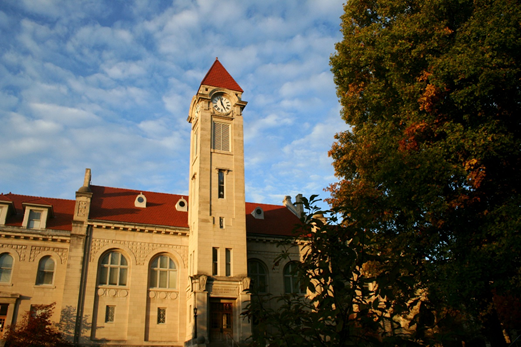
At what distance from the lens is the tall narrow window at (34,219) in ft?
92.9

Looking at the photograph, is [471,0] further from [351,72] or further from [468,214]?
[468,214]

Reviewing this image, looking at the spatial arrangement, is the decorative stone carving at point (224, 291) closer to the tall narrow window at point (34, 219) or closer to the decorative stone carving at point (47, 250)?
the decorative stone carving at point (47, 250)

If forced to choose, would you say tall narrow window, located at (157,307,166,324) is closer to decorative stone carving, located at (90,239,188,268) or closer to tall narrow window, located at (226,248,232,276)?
decorative stone carving, located at (90,239,188,268)

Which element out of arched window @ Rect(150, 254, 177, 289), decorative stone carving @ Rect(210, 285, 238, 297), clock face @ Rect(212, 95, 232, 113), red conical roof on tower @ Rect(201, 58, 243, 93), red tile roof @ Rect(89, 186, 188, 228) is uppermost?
red conical roof on tower @ Rect(201, 58, 243, 93)

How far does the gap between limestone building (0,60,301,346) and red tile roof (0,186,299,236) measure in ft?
0.39

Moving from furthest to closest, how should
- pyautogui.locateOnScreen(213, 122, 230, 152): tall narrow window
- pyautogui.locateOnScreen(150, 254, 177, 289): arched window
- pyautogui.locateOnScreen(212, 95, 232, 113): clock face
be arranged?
1. pyautogui.locateOnScreen(212, 95, 232, 113): clock face
2. pyautogui.locateOnScreen(213, 122, 230, 152): tall narrow window
3. pyautogui.locateOnScreen(150, 254, 177, 289): arched window

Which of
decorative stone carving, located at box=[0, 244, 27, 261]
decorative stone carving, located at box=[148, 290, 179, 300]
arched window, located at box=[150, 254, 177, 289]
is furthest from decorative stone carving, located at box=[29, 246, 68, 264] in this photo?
decorative stone carving, located at box=[148, 290, 179, 300]

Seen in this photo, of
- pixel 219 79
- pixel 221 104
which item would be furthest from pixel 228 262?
pixel 219 79

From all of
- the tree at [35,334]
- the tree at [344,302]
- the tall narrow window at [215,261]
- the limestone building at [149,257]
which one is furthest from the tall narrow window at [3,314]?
the tree at [344,302]

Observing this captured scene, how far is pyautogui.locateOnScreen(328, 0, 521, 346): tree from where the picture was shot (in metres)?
14.7

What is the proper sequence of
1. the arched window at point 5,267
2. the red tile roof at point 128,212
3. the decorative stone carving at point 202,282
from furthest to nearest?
1. the red tile roof at point 128,212
2. the arched window at point 5,267
3. the decorative stone carving at point 202,282

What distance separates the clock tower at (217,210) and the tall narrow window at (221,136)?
0.02 metres

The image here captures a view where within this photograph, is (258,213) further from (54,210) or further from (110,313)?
(54,210)

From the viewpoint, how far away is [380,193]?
18.5 m
